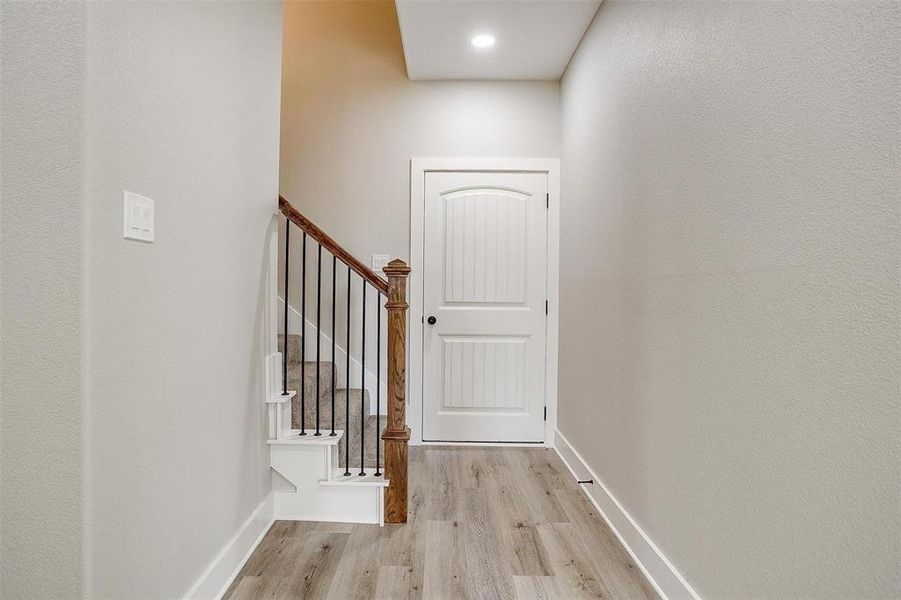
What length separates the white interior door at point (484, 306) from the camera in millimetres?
3805

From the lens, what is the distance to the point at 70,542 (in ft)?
4.01

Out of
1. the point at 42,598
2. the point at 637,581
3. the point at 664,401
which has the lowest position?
the point at 637,581

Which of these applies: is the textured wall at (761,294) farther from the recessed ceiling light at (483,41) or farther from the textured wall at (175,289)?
the textured wall at (175,289)

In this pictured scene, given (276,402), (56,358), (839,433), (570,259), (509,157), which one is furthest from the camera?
(509,157)

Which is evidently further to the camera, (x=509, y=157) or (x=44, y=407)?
(x=509, y=157)

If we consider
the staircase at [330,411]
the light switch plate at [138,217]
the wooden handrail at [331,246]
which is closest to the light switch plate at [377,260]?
the staircase at [330,411]

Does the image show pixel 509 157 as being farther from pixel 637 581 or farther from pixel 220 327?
pixel 637 581

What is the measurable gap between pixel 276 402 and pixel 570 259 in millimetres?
1995

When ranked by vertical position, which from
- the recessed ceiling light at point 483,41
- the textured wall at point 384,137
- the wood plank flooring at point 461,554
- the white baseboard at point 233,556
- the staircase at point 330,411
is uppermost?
the recessed ceiling light at point 483,41

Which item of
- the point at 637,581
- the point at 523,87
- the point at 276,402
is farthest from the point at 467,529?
the point at 523,87

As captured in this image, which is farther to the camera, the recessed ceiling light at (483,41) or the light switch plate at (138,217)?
the recessed ceiling light at (483,41)

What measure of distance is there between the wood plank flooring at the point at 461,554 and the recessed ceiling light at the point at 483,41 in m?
2.56

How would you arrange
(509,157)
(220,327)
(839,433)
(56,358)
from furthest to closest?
(509,157) < (220,327) < (56,358) < (839,433)

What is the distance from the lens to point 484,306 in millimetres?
3832
